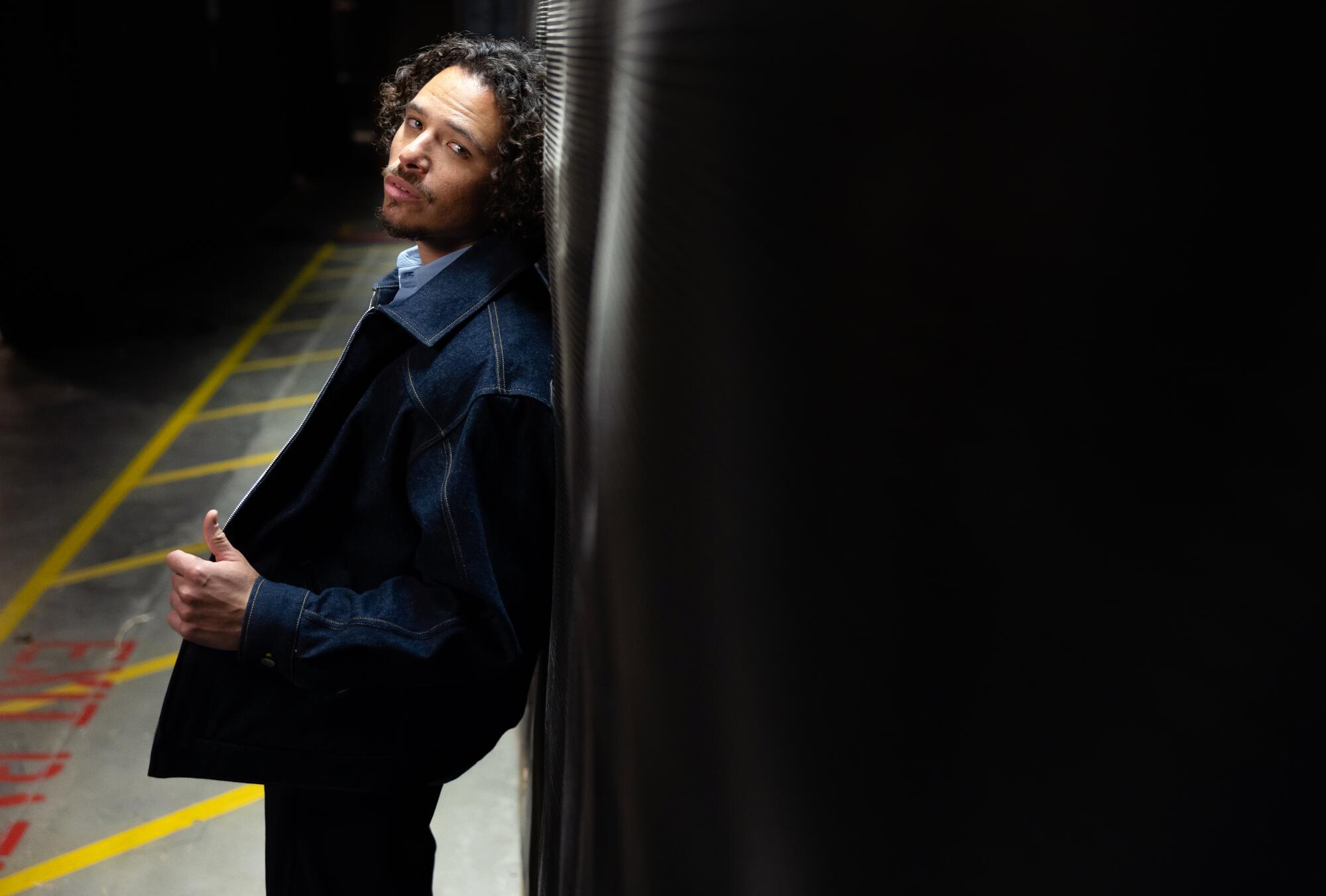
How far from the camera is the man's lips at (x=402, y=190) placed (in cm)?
166

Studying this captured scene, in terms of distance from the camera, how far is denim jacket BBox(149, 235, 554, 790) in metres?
1.47

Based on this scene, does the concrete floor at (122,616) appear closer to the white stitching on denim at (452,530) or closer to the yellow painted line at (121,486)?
the yellow painted line at (121,486)

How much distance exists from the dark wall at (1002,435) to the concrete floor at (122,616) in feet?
9.11

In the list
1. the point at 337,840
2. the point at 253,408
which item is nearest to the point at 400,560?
the point at 337,840

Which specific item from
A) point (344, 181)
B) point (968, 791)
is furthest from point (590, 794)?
point (344, 181)

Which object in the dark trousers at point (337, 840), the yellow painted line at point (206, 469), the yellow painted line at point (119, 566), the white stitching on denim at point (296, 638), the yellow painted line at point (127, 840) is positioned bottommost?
the yellow painted line at point (206, 469)

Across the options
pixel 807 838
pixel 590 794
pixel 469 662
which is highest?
pixel 807 838

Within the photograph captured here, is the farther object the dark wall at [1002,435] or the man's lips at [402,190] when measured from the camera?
the man's lips at [402,190]

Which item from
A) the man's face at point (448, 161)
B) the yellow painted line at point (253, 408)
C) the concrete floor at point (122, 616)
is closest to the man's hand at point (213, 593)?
the man's face at point (448, 161)

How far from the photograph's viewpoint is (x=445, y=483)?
1431 mm

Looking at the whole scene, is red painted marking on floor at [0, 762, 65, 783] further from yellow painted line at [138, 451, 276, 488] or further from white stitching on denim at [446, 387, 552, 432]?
white stitching on denim at [446, 387, 552, 432]

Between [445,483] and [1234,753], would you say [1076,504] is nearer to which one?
[1234,753]

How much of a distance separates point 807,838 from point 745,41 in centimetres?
36

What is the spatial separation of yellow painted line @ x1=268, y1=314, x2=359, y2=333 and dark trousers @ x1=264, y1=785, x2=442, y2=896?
686 centimetres
